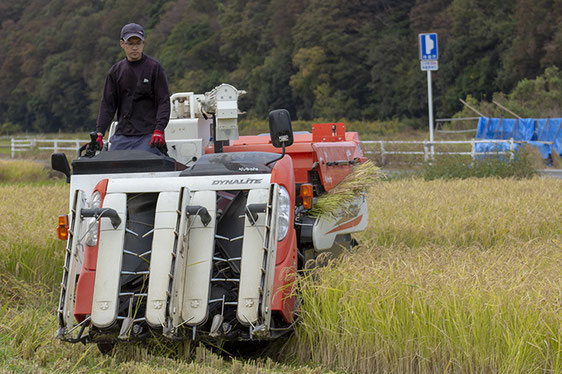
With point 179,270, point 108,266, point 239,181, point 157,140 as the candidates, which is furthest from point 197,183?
point 157,140

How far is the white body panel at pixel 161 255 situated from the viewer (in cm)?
566

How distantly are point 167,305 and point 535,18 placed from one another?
4593cm

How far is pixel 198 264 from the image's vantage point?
19.1ft

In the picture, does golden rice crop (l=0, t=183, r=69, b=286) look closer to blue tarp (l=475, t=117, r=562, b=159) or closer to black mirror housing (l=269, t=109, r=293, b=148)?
black mirror housing (l=269, t=109, r=293, b=148)

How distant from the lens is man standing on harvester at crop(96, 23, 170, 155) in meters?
7.48

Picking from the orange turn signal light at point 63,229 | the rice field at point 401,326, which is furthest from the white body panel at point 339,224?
the orange turn signal light at point 63,229

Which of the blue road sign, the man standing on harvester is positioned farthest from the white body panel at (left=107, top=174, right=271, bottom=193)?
the blue road sign

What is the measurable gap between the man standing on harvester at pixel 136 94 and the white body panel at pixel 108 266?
4.94 feet

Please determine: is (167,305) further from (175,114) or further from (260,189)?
(175,114)

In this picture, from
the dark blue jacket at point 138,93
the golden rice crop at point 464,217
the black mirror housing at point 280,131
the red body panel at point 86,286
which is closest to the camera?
the red body panel at point 86,286

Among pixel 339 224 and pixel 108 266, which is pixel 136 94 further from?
pixel 108 266

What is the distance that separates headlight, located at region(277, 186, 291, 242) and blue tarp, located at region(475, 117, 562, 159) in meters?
19.0

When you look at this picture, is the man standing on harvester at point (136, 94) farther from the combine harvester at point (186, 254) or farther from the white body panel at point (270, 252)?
the white body panel at point (270, 252)

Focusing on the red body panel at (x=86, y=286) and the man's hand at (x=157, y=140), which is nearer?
the red body panel at (x=86, y=286)
